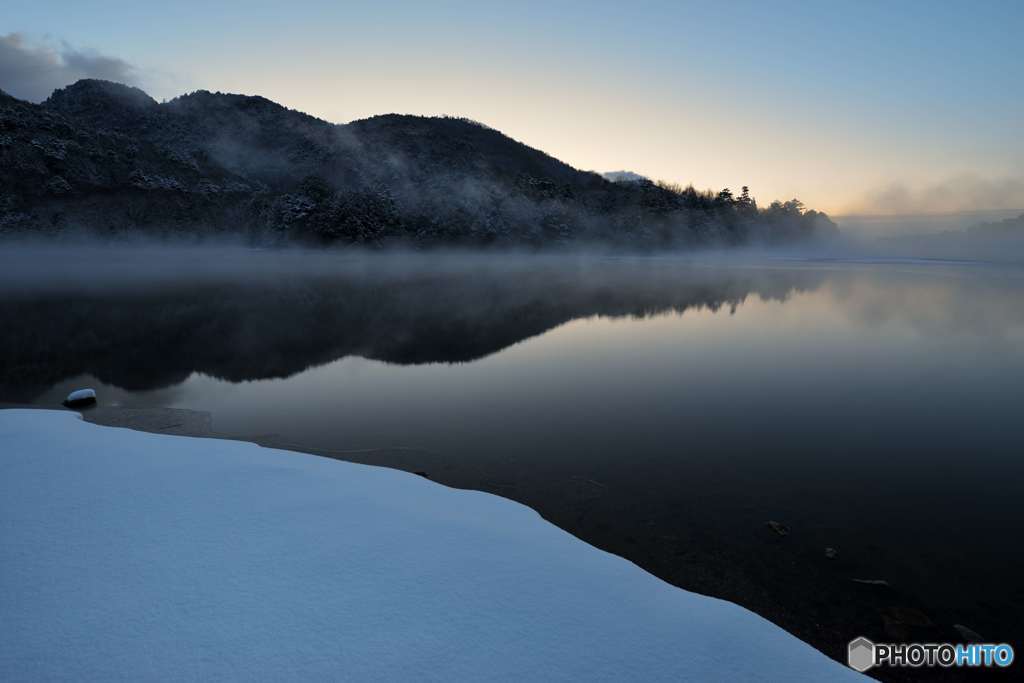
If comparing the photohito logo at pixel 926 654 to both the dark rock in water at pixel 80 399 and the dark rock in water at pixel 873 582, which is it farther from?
the dark rock in water at pixel 80 399

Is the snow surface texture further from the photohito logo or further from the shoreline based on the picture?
the photohito logo

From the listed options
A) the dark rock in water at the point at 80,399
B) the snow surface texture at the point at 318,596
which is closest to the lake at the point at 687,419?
the dark rock in water at the point at 80,399

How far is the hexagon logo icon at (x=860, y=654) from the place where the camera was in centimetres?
507

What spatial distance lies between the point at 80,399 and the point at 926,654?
18.9 m

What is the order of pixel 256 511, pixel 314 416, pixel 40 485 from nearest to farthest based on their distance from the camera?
pixel 256 511
pixel 40 485
pixel 314 416

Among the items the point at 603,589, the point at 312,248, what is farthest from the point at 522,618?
the point at 312,248

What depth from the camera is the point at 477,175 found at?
186 metres

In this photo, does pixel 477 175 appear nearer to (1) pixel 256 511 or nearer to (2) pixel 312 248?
(2) pixel 312 248

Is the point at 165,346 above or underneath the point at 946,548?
above

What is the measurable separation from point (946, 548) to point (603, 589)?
6356 mm

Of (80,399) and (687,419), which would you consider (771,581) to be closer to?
(687,419)

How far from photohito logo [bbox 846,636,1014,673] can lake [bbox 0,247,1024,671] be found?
0.17 meters

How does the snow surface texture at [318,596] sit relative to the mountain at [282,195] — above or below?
below

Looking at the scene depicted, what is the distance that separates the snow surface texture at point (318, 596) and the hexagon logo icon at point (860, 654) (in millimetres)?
1673
